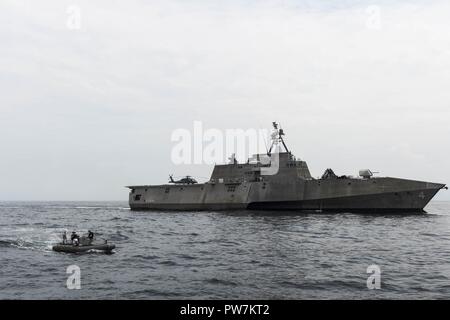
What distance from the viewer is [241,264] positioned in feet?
67.1

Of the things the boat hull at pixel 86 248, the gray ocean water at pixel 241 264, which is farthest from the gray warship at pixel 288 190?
the boat hull at pixel 86 248

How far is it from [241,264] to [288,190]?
99.9ft

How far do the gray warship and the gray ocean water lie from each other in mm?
11478

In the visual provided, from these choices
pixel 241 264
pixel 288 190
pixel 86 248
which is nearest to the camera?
pixel 241 264

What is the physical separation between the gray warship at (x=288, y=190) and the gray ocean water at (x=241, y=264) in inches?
452

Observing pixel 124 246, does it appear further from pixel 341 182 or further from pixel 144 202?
pixel 144 202

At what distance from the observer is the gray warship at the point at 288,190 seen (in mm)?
46188

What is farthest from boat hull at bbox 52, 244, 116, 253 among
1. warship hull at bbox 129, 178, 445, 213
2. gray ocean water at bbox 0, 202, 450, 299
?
warship hull at bbox 129, 178, 445, 213

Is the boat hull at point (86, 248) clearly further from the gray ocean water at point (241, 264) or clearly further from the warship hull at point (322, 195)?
the warship hull at point (322, 195)

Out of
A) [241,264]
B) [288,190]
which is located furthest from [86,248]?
[288,190]

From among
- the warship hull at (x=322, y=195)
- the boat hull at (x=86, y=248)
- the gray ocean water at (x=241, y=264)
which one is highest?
the warship hull at (x=322, y=195)

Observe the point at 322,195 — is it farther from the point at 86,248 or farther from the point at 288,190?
the point at 86,248
